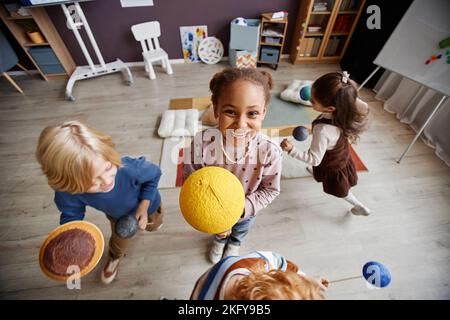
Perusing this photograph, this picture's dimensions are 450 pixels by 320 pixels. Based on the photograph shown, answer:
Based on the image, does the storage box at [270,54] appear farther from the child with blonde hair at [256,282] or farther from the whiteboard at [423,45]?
the child with blonde hair at [256,282]

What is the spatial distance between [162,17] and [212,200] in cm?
294

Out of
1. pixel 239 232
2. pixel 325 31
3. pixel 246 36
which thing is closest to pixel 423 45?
pixel 325 31

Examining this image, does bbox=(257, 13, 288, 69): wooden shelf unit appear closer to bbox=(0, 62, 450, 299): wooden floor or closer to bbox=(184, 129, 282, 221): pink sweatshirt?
bbox=(0, 62, 450, 299): wooden floor

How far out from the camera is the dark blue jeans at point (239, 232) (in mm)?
1081

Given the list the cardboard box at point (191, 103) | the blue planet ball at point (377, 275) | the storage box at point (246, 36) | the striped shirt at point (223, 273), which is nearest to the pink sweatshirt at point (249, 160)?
the striped shirt at point (223, 273)

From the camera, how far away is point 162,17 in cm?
259

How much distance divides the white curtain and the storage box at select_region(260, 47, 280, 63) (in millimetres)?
1294

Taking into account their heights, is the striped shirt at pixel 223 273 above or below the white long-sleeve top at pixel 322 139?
above

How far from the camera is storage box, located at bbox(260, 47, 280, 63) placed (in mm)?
2725

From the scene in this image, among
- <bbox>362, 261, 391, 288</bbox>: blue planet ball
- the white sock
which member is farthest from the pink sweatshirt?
the white sock

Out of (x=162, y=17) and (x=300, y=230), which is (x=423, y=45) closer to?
(x=300, y=230)

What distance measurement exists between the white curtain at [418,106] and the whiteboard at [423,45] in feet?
1.20

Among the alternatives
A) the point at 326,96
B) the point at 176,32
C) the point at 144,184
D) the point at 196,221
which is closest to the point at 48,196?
the point at 144,184

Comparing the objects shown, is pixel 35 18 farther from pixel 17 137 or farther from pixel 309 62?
pixel 309 62
